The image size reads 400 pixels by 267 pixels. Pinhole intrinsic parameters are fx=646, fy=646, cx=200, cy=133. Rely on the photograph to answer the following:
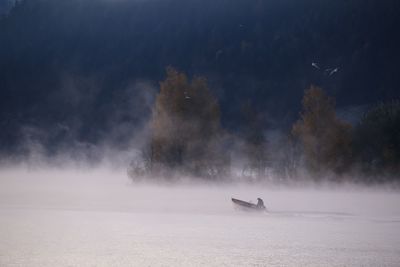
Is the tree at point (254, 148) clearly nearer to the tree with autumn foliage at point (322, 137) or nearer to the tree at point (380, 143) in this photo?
the tree with autumn foliage at point (322, 137)

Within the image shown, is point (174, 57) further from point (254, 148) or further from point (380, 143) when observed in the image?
point (380, 143)

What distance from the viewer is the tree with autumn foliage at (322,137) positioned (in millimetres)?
44469

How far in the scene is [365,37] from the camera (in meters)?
82.0

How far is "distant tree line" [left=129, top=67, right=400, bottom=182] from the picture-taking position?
4444 cm

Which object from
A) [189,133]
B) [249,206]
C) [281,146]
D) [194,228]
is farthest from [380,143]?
[194,228]

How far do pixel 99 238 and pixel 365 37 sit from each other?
67261 mm

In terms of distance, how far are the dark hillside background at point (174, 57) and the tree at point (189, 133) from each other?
79.3ft

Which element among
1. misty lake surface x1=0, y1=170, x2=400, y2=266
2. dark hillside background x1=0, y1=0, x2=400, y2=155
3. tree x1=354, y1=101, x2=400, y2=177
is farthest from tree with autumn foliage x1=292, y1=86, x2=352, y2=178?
dark hillside background x1=0, y1=0, x2=400, y2=155

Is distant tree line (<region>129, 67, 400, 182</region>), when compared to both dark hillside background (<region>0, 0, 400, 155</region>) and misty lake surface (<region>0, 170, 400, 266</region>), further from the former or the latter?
dark hillside background (<region>0, 0, 400, 155</region>)

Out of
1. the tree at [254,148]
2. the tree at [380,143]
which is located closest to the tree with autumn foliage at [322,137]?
the tree at [380,143]

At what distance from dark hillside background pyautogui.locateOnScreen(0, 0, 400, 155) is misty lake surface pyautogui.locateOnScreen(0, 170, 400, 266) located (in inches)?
1402

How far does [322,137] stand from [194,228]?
22.7 meters

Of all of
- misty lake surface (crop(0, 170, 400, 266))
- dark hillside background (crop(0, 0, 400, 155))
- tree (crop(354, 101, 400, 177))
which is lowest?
misty lake surface (crop(0, 170, 400, 266))

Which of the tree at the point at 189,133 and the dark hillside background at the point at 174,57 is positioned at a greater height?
the dark hillside background at the point at 174,57
